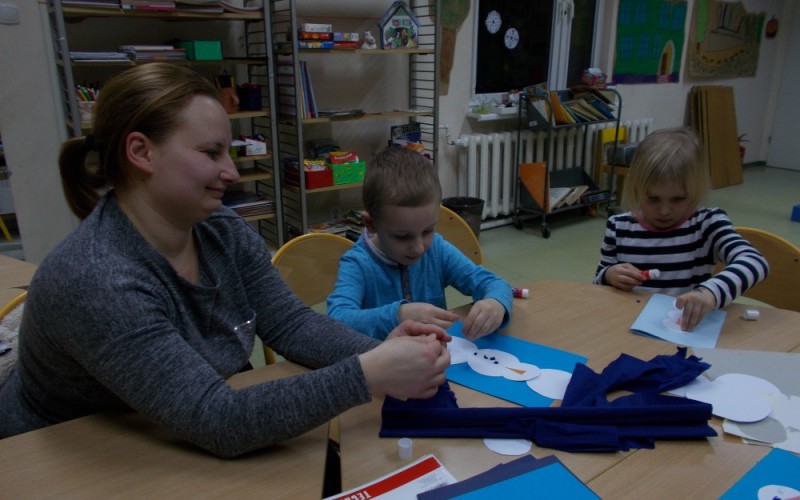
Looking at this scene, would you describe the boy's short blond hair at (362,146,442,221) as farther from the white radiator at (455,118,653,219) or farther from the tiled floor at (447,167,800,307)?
the white radiator at (455,118,653,219)

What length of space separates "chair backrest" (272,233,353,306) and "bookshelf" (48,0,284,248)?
1517 mm

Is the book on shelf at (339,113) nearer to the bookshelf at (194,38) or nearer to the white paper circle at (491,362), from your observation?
the bookshelf at (194,38)

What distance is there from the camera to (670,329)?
123cm

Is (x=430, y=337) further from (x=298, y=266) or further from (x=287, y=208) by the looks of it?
(x=287, y=208)

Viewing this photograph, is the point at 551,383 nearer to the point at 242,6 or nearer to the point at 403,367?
the point at 403,367

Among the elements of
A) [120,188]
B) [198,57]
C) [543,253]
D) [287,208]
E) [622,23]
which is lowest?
[543,253]

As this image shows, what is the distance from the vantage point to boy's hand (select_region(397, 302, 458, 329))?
45.1 inches

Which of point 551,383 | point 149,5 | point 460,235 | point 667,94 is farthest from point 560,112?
point 551,383

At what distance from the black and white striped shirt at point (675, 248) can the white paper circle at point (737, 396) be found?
54 cm

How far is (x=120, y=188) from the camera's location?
0.93 meters

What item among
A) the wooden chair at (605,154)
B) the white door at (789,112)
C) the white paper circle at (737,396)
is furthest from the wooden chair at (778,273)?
the white door at (789,112)

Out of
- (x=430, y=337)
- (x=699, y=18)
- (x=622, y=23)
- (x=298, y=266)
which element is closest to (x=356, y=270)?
(x=298, y=266)

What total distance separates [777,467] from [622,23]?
15.1ft

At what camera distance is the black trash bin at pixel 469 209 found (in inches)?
143
